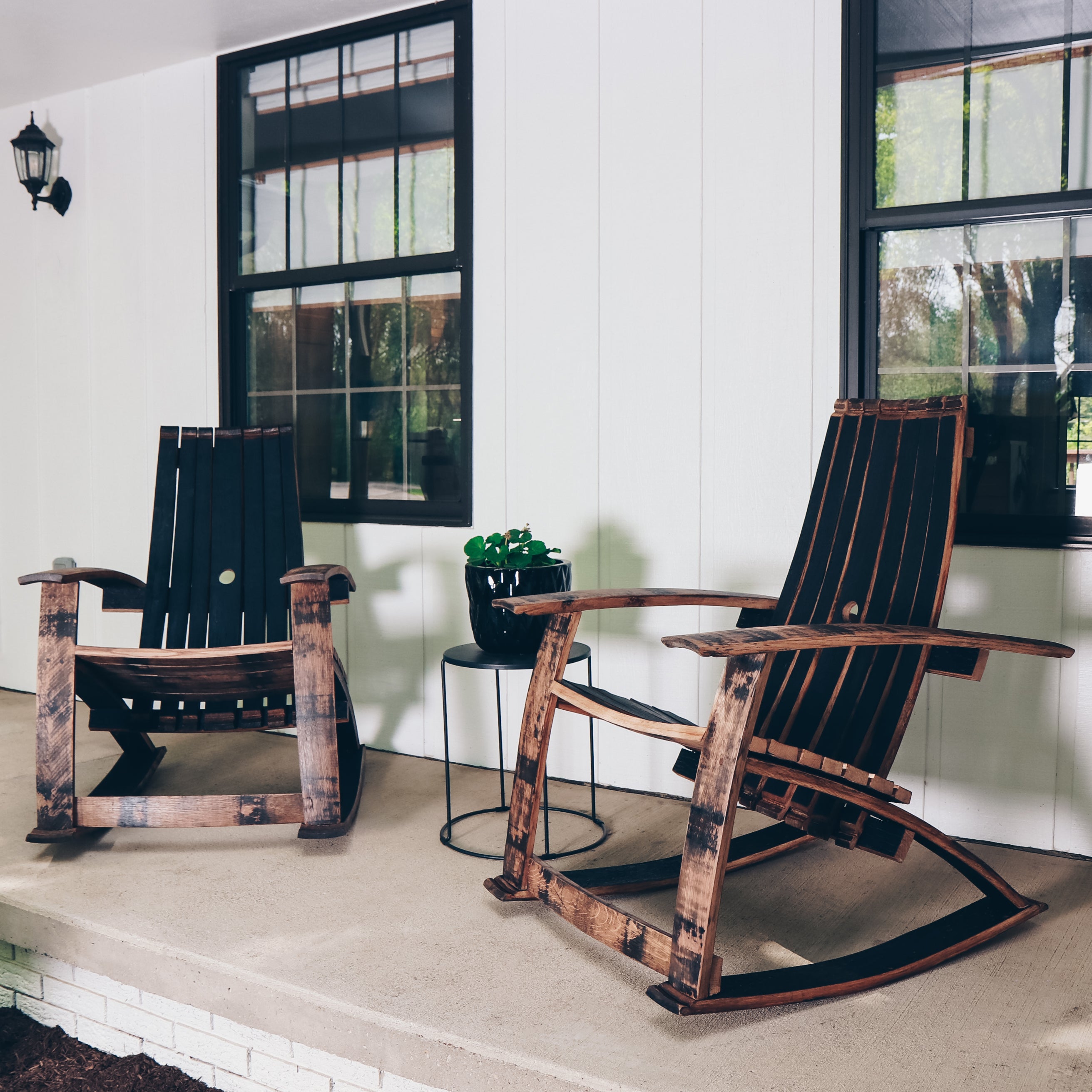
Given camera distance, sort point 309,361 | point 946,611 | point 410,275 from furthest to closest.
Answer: point 309,361 < point 410,275 < point 946,611

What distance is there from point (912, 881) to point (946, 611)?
70 cm

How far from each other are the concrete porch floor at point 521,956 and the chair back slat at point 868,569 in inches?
17.2

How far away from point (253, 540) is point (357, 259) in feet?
3.67

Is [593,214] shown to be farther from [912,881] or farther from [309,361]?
[912,881]

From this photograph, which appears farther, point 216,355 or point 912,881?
point 216,355

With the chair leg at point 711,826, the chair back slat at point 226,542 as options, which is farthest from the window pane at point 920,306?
the chair back slat at point 226,542

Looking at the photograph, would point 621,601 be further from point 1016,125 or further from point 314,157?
point 314,157

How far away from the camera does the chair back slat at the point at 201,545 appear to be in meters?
2.88

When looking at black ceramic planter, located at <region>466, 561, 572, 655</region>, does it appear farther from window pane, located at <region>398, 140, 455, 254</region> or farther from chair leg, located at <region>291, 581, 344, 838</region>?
window pane, located at <region>398, 140, 455, 254</region>

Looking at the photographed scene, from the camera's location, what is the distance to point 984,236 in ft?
8.40

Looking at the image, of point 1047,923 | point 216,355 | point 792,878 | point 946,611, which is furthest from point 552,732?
point 216,355

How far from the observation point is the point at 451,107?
10.7 ft

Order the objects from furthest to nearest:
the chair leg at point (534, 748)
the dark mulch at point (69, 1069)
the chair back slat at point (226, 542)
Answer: the chair back slat at point (226, 542), the chair leg at point (534, 748), the dark mulch at point (69, 1069)

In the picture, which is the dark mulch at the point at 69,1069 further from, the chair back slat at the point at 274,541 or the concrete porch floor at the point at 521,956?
the chair back slat at the point at 274,541
